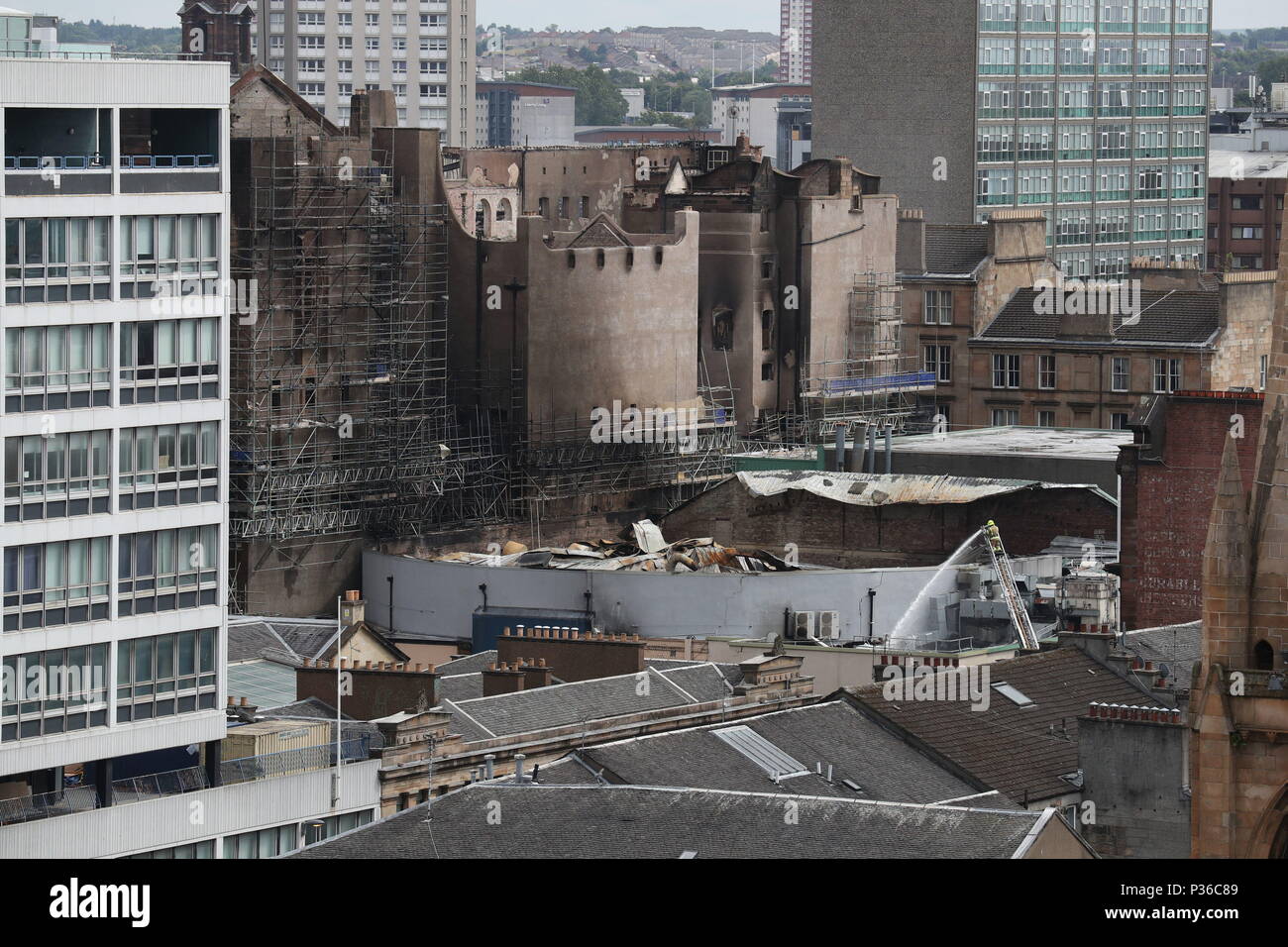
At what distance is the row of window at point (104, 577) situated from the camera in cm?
5491

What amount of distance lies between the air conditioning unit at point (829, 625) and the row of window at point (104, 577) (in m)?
32.6

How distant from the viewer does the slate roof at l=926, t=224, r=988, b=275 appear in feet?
468

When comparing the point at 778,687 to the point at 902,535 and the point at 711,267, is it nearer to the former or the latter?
the point at 902,535

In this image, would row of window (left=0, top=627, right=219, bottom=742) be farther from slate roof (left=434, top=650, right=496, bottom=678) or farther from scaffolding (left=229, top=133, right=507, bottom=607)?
scaffolding (left=229, top=133, right=507, bottom=607)

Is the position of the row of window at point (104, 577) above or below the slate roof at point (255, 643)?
above

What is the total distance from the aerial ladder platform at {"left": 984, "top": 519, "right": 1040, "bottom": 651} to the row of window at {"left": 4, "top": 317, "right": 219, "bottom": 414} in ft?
85.0

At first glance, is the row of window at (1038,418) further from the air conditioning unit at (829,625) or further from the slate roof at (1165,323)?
the air conditioning unit at (829,625)

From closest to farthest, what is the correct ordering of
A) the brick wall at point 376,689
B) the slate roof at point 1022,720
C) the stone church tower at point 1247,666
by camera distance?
1. the stone church tower at point 1247,666
2. the slate roof at point 1022,720
3. the brick wall at point 376,689

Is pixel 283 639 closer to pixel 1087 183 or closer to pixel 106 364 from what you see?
pixel 106 364

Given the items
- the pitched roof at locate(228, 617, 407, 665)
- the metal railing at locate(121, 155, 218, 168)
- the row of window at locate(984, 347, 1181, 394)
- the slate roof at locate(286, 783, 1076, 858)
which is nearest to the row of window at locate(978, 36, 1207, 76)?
the row of window at locate(984, 347, 1181, 394)

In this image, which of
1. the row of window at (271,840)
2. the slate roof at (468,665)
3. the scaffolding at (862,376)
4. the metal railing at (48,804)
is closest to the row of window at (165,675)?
the metal railing at (48,804)

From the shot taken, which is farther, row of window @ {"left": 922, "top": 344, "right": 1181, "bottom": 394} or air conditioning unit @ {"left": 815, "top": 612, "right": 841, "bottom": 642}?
row of window @ {"left": 922, "top": 344, "right": 1181, "bottom": 394}

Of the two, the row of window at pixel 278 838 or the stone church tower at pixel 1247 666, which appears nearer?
the stone church tower at pixel 1247 666
